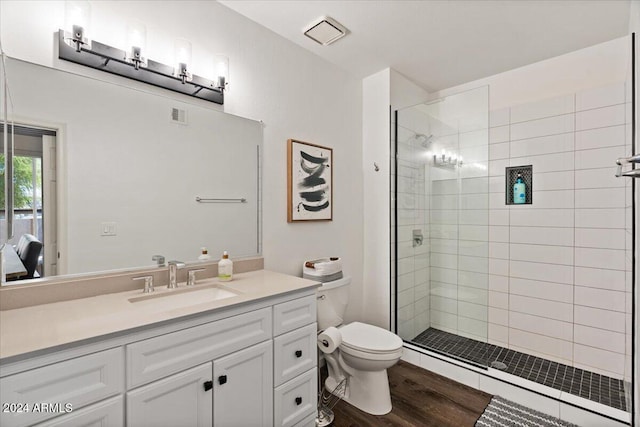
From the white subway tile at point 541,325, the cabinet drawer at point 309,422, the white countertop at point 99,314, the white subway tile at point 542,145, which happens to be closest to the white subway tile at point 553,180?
the white subway tile at point 542,145

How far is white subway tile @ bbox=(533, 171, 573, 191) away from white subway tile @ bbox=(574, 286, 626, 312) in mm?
798

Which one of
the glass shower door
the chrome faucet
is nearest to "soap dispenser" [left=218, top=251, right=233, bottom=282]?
the chrome faucet

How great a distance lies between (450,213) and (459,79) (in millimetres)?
1342

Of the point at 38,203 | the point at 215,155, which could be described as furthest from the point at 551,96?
the point at 38,203

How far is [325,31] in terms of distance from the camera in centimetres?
205

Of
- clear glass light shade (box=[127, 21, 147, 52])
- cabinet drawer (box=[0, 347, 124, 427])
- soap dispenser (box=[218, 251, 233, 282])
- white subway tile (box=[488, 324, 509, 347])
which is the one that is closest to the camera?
cabinet drawer (box=[0, 347, 124, 427])

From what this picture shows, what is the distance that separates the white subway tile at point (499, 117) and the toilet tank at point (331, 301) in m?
2.01

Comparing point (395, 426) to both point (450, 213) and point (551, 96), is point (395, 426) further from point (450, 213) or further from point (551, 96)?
point (551, 96)

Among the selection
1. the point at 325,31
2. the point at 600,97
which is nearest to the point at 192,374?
the point at 325,31

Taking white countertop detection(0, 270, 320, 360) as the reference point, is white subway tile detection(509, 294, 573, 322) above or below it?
below

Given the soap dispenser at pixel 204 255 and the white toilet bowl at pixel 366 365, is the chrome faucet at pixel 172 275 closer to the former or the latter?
the soap dispenser at pixel 204 255

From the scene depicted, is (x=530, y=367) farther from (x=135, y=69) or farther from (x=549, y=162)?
(x=135, y=69)

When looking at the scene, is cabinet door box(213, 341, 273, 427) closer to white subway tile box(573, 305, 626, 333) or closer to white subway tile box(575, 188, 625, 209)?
white subway tile box(573, 305, 626, 333)

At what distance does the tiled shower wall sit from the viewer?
2.21m
